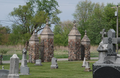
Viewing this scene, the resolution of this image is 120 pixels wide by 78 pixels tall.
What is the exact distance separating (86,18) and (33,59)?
129 ft

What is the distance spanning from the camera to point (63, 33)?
7100 cm

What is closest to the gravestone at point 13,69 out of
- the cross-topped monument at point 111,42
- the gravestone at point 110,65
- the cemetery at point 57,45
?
the cemetery at point 57,45

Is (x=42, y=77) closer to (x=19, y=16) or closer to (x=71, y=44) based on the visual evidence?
(x=71, y=44)

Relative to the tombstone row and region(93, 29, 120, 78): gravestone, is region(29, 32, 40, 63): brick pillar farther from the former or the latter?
region(93, 29, 120, 78): gravestone

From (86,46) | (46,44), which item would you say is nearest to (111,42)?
(46,44)

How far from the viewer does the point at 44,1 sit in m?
61.7

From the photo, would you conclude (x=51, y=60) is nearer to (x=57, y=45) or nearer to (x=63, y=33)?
(x=57, y=45)

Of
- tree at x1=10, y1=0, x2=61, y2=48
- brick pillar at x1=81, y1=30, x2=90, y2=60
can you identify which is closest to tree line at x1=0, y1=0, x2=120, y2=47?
tree at x1=10, y1=0, x2=61, y2=48

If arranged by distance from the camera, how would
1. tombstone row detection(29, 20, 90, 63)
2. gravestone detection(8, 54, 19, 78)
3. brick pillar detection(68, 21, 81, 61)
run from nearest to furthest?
1. gravestone detection(8, 54, 19, 78)
2. tombstone row detection(29, 20, 90, 63)
3. brick pillar detection(68, 21, 81, 61)

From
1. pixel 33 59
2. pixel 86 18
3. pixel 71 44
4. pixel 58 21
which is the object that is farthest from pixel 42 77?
pixel 86 18

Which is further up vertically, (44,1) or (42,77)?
(44,1)

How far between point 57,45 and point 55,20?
28.7ft

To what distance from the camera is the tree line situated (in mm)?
55969

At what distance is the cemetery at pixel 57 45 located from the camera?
35.1 ft
